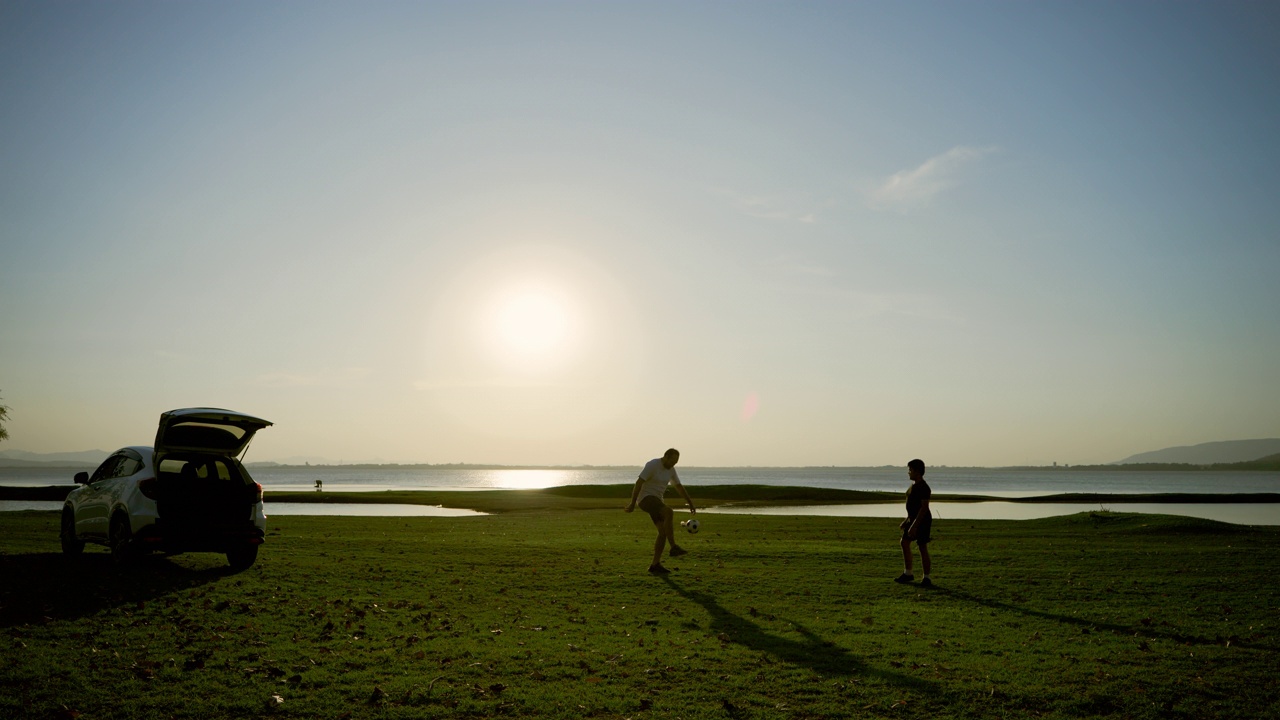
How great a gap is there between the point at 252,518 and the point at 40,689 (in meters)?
9.22

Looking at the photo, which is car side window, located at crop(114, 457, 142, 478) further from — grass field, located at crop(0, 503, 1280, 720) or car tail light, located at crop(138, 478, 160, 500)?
grass field, located at crop(0, 503, 1280, 720)

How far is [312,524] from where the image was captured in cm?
3238

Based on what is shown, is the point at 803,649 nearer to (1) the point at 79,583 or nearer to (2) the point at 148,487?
(1) the point at 79,583

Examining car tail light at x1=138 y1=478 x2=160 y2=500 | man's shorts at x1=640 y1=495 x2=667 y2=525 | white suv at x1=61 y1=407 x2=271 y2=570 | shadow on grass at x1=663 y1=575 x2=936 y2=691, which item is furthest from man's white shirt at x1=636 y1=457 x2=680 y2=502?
car tail light at x1=138 y1=478 x2=160 y2=500

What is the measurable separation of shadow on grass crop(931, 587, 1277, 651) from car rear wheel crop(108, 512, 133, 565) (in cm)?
1499

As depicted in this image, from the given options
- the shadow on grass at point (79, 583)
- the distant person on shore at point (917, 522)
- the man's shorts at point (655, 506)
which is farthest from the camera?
the man's shorts at point (655, 506)

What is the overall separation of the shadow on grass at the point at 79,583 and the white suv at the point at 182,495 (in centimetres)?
50

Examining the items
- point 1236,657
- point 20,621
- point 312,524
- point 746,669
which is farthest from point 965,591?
point 312,524

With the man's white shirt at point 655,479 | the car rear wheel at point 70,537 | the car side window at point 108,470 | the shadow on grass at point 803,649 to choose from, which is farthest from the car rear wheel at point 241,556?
the shadow on grass at point 803,649

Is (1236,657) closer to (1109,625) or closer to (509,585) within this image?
(1109,625)

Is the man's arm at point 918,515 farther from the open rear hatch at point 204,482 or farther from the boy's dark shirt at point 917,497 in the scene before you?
the open rear hatch at point 204,482

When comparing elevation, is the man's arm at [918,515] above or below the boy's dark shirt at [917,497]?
below

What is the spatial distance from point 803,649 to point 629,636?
2.27 meters

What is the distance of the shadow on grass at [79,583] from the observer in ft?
40.6
